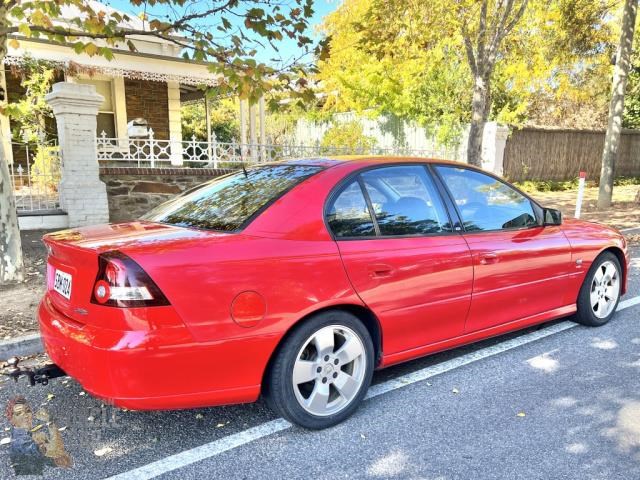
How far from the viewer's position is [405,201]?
3.46 m

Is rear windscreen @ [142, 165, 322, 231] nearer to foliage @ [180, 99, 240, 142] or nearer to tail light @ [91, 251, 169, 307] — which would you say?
tail light @ [91, 251, 169, 307]

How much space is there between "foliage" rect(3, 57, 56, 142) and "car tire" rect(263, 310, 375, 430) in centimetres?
1095

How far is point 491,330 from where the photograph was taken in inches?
150

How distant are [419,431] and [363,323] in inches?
26.9

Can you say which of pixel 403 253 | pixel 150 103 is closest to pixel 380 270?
pixel 403 253

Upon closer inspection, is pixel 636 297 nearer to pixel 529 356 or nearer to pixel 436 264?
A: pixel 529 356

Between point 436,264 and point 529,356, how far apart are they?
130cm

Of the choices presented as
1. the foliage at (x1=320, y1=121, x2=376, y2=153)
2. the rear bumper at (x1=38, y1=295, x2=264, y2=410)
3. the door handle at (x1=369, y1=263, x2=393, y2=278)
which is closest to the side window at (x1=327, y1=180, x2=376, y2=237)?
the door handle at (x1=369, y1=263, x2=393, y2=278)

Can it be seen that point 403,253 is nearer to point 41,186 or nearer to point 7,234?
point 7,234

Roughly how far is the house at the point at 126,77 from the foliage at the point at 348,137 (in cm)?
493

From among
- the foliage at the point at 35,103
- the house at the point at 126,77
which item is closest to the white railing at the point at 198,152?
the house at the point at 126,77

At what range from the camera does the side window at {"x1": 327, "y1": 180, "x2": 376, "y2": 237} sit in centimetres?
307

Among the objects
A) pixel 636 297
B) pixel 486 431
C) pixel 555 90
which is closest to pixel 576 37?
pixel 555 90

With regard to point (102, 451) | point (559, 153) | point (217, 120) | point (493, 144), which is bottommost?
point (102, 451)
